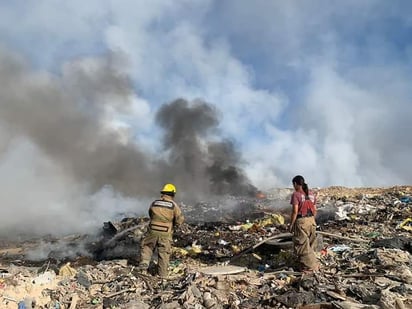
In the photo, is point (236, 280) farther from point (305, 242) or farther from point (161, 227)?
point (161, 227)

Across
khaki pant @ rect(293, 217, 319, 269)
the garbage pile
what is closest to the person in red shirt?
khaki pant @ rect(293, 217, 319, 269)

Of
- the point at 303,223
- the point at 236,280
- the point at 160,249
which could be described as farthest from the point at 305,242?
the point at 160,249

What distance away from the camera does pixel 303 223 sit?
19.9ft

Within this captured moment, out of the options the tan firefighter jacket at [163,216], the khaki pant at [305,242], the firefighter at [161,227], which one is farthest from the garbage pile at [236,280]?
the tan firefighter jacket at [163,216]

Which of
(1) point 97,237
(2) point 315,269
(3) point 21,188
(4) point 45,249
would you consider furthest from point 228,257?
(3) point 21,188

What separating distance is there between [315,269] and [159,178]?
29.2 m

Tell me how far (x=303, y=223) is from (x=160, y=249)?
2.30 metres

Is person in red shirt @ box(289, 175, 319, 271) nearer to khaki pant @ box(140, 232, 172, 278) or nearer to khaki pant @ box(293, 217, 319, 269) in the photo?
khaki pant @ box(293, 217, 319, 269)

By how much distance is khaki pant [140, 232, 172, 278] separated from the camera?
6.45 m

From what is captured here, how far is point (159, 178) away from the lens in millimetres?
34562

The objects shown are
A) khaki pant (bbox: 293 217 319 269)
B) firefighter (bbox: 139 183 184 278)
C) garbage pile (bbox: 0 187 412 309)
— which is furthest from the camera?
firefighter (bbox: 139 183 184 278)

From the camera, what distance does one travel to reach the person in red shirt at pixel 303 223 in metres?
5.93

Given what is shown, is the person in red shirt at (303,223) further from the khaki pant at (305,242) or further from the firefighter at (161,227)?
the firefighter at (161,227)

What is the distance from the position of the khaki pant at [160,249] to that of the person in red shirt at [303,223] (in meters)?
2.03
